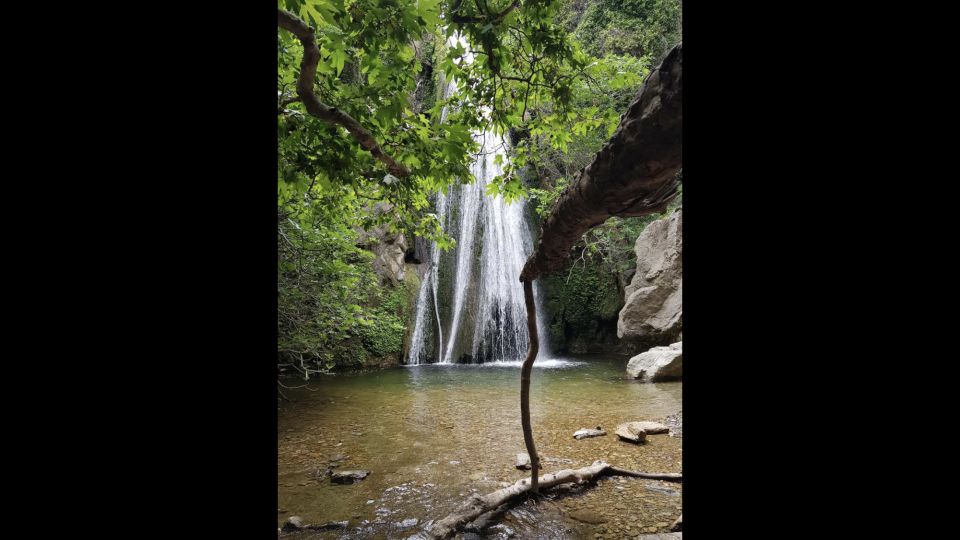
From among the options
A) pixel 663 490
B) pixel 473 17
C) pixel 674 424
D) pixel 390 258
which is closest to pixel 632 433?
pixel 674 424

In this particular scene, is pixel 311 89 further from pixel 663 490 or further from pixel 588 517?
pixel 663 490

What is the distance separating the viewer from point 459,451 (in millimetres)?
4891

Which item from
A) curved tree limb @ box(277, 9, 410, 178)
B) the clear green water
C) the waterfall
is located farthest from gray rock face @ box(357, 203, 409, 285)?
curved tree limb @ box(277, 9, 410, 178)

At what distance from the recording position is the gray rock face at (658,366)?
8.61 metres

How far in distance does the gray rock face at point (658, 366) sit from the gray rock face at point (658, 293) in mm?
2059

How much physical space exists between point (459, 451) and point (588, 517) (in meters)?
2.02

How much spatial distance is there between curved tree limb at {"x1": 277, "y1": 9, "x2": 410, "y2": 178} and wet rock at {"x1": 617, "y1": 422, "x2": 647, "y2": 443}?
4.24 metres

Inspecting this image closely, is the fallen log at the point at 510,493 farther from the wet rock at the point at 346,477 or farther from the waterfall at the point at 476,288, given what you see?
the waterfall at the point at 476,288

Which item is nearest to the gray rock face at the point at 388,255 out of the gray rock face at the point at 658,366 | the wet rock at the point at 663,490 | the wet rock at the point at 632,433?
the gray rock face at the point at 658,366

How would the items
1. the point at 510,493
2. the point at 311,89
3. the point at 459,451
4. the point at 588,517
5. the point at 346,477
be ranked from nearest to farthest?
the point at 311,89 → the point at 588,517 → the point at 510,493 → the point at 346,477 → the point at 459,451

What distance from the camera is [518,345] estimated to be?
14109 millimetres
